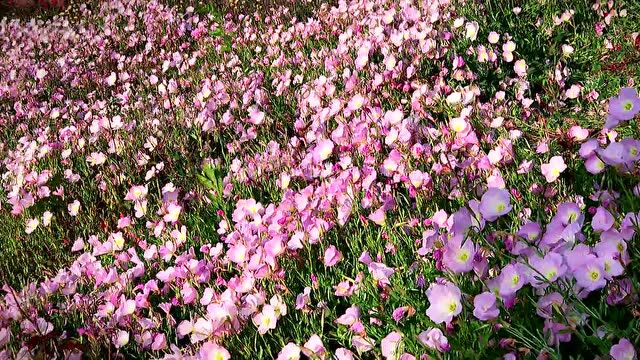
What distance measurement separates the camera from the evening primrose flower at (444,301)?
1.46m

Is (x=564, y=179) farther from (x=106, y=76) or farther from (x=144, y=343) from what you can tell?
(x=106, y=76)

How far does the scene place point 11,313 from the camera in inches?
95.3

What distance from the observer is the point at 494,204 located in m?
1.64

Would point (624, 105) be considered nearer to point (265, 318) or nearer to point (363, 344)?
point (363, 344)

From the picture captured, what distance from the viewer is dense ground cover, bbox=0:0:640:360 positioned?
61.2 inches

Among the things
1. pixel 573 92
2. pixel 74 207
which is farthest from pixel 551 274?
pixel 74 207

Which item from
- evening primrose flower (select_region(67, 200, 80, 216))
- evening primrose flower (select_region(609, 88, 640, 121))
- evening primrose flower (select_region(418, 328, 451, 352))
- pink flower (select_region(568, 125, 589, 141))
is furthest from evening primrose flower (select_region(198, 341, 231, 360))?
evening primrose flower (select_region(67, 200, 80, 216))

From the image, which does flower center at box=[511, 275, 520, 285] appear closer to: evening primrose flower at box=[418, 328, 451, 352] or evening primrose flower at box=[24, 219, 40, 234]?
evening primrose flower at box=[418, 328, 451, 352]

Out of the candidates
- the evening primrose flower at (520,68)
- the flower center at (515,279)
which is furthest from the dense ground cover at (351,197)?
the evening primrose flower at (520,68)

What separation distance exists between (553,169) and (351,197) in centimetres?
77

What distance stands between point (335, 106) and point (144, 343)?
1699mm

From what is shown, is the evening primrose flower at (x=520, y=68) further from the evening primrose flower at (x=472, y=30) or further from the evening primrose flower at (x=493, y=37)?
the evening primrose flower at (x=472, y=30)

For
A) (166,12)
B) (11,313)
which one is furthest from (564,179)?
(166,12)

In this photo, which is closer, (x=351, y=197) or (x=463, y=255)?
(x=463, y=255)
